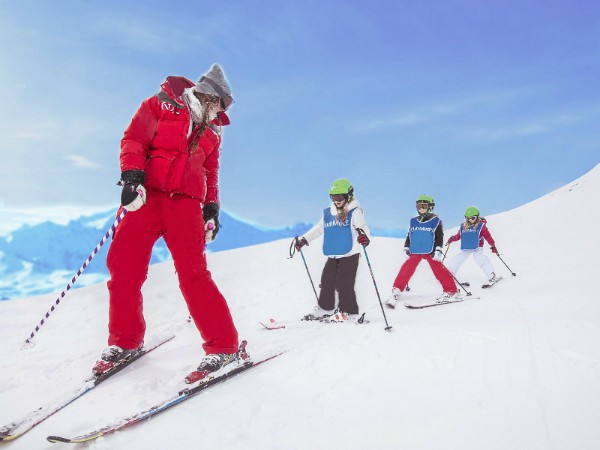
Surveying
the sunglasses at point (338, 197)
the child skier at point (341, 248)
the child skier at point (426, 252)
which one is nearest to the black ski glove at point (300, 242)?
the child skier at point (341, 248)

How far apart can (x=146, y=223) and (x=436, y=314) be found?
180 inches

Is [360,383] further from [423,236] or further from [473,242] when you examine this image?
[473,242]

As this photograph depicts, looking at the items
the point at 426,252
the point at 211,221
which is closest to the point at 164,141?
the point at 211,221

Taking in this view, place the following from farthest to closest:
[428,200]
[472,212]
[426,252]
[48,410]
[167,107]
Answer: [472,212] < [428,200] < [426,252] < [167,107] < [48,410]

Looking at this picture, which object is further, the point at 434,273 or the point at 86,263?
the point at 434,273

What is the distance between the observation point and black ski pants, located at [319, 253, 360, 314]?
248 inches

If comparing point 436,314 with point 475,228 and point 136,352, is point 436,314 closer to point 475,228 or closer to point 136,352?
point 136,352

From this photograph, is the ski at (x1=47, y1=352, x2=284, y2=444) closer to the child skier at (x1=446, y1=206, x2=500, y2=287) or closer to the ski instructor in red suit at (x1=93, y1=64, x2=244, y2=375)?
the ski instructor in red suit at (x1=93, y1=64, x2=244, y2=375)

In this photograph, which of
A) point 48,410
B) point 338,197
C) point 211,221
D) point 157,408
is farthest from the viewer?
point 338,197

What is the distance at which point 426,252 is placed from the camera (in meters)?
8.31

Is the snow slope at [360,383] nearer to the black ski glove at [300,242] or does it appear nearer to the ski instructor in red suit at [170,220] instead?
the ski instructor in red suit at [170,220]

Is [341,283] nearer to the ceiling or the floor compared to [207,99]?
nearer to the floor

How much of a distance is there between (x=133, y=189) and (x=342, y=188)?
3747 millimetres

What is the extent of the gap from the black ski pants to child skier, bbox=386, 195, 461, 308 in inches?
76.7
